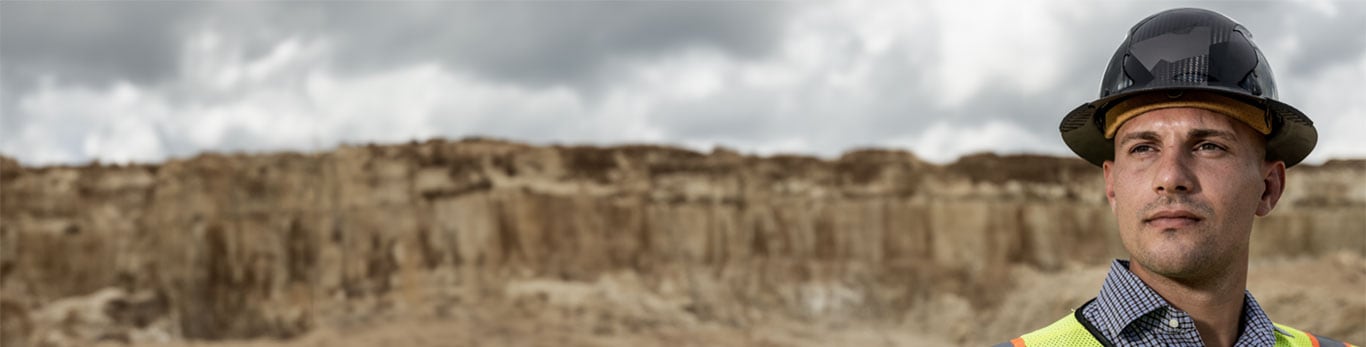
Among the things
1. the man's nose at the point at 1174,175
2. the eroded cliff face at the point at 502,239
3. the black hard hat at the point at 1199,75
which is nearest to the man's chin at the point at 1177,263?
the man's nose at the point at 1174,175

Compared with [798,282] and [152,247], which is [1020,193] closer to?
[798,282]

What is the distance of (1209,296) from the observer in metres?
2.59

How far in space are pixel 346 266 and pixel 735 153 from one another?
461 inches

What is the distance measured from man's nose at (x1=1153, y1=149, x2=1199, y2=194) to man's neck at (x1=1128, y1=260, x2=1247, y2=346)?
7.8 inches

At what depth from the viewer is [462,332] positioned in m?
27.3

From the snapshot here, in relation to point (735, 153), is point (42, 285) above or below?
below

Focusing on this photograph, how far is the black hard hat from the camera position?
263cm

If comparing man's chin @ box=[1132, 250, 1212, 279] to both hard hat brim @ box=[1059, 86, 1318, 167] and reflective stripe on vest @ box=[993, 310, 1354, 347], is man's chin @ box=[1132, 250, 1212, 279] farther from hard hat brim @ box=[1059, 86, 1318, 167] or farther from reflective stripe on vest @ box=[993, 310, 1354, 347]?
hard hat brim @ box=[1059, 86, 1318, 167]

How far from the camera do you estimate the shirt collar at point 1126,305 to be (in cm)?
252

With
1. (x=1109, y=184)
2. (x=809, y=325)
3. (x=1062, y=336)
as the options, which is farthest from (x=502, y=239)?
(x=1062, y=336)

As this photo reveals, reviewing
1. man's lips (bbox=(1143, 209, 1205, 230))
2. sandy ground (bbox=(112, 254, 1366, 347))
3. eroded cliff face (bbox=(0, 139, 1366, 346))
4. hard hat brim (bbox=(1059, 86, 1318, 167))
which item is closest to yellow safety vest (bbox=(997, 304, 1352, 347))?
man's lips (bbox=(1143, 209, 1205, 230))

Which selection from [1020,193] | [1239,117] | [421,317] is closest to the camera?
[1239,117]

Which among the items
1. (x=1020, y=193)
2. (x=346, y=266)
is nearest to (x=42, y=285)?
(x=346, y=266)

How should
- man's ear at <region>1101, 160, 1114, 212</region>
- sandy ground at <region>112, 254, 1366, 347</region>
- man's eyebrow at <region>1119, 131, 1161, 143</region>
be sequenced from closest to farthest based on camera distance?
1. man's eyebrow at <region>1119, 131, 1161, 143</region>
2. man's ear at <region>1101, 160, 1114, 212</region>
3. sandy ground at <region>112, 254, 1366, 347</region>
